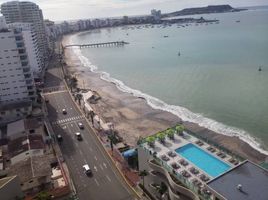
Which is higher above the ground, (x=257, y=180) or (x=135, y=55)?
(x=257, y=180)

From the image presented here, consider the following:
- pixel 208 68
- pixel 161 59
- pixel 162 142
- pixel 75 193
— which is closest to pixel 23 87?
pixel 75 193

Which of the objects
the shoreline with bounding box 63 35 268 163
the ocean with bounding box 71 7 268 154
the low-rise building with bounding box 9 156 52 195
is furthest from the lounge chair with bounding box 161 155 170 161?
the ocean with bounding box 71 7 268 154

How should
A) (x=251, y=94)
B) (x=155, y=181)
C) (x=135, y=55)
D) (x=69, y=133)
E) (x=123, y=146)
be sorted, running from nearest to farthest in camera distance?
(x=155, y=181) < (x=123, y=146) < (x=69, y=133) < (x=251, y=94) < (x=135, y=55)

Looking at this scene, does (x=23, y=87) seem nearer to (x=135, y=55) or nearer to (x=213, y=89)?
(x=213, y=89)

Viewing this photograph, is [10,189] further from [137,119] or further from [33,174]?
[137,119]

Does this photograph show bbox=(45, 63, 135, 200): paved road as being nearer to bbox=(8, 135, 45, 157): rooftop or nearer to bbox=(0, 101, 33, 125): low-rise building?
bbox=(8, 135, 45, 157): rooftop

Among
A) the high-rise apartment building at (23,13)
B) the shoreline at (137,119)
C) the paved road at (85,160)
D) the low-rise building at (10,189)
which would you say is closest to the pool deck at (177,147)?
the paved road at (85,160)

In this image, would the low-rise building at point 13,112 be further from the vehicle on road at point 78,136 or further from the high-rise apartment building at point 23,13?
the high-rise apartment building at point 23,13

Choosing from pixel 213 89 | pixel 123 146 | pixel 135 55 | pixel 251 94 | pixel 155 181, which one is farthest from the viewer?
pixel 135 55
